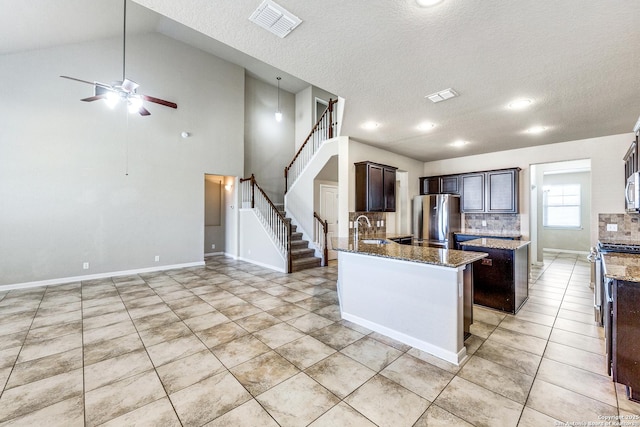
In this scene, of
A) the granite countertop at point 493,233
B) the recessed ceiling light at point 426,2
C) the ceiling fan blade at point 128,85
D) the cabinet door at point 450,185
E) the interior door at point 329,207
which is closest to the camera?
the recessed ceiling light at point 426,2

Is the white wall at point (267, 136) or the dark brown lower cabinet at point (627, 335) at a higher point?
the white wall at point (267, 136)

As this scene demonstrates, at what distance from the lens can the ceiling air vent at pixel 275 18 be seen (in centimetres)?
190

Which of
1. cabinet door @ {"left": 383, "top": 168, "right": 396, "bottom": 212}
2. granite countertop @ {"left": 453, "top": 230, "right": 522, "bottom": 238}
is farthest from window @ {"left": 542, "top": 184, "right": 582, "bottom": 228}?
cabinet door @ {"left": 383, "top": 168, "right": 396, "bottom": 212}

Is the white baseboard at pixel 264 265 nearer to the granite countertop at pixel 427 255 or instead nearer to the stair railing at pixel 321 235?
the stair railing at pixel 321 235

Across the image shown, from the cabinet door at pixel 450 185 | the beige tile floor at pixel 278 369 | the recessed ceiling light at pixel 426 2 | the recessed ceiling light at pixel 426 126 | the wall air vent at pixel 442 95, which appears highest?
the recessed ceiling light at pixel 426 126

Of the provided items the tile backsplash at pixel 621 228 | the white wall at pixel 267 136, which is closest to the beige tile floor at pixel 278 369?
the tile backsplash at pixel 621 228

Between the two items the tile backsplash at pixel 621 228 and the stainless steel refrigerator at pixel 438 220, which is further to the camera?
the stainless steel refrigerator at pixel 438 220

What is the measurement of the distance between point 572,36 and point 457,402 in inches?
120

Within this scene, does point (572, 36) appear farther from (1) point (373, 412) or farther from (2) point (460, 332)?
(1) point (373, 412)

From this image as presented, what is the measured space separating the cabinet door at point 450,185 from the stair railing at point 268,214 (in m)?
4.14

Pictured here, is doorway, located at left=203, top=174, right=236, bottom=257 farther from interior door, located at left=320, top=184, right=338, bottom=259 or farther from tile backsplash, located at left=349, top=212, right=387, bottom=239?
tile backsplash, located at left=349, top=212, right=387, bottom=239

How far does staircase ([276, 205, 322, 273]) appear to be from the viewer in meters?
6.45

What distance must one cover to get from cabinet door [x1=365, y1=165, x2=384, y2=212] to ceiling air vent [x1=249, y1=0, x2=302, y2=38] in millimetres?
3577

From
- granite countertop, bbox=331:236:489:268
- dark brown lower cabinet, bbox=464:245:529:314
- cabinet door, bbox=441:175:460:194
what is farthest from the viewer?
cabinet door, bbox=441:175:460:194
